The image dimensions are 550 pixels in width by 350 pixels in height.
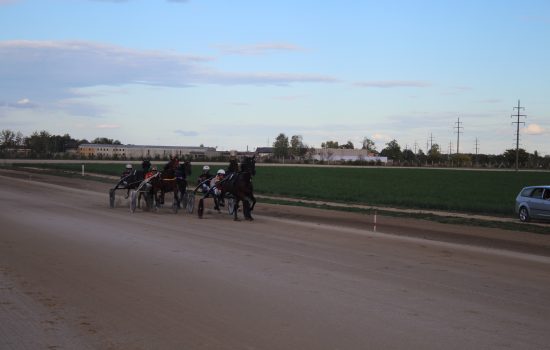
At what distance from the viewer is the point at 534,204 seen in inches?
1003

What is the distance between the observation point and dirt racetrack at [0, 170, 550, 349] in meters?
7.44

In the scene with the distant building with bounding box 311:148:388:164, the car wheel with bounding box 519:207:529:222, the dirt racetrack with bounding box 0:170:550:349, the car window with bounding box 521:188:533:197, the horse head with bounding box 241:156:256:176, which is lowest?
the dirt racetrack with bounding box 0:170:550:349

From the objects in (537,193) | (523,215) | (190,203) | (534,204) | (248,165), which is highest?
(248,165)

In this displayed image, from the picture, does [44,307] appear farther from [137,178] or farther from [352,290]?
[137,178]

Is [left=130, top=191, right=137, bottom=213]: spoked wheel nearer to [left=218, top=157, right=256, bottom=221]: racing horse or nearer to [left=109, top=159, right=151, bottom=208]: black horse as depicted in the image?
[left=109, top=159, right=151, bottom=208]: black horse

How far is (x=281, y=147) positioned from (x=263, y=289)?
7019 inches

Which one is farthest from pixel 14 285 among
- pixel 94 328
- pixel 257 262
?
pixel 257 262

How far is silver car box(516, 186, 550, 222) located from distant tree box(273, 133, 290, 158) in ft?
517

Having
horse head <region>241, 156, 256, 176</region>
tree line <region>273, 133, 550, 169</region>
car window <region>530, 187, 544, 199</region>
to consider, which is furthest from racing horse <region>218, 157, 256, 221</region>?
tree line <region>273, 133, 550, 169</region>

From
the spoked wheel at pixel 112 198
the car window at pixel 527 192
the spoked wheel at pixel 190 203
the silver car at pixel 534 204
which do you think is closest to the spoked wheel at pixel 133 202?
the spoked wheel at pixel 190 203

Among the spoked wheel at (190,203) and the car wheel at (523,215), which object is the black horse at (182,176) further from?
the car wheel at (523,215)

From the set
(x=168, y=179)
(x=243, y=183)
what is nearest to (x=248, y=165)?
(x=243, y=183)

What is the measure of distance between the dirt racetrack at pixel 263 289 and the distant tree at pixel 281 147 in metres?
167

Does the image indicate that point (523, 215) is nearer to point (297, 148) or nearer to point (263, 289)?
point (263, 289)
